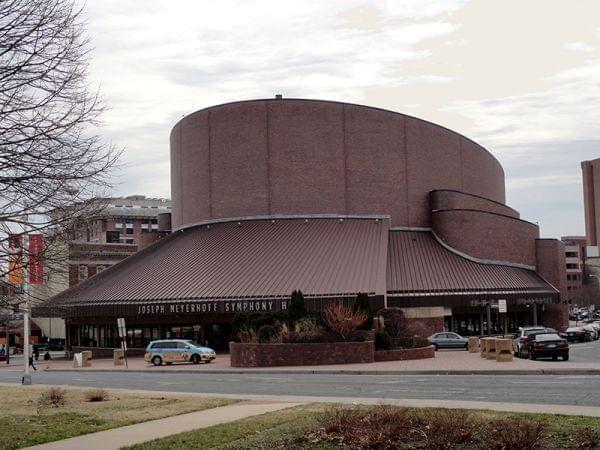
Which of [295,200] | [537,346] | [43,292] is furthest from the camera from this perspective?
[295,200]

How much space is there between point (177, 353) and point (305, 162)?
78.0ft

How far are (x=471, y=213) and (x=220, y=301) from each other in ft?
79.6

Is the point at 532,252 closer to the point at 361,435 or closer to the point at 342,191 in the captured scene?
the point at 342,191

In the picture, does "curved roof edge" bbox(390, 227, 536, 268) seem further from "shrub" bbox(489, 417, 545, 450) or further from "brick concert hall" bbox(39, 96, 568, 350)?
"shrub" bbox(489, 417, 545, 450)

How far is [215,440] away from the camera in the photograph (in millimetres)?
14391

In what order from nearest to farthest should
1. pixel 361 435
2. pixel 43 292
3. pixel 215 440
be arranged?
pixel 361 435, pixel 215 440, pixel 43 292

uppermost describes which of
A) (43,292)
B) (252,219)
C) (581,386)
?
(252,219)

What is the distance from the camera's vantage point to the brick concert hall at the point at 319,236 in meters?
58.3

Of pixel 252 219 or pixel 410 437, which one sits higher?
pixel 252 219

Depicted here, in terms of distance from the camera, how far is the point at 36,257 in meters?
15.1

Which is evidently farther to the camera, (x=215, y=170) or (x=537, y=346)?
(x=215, y=170)

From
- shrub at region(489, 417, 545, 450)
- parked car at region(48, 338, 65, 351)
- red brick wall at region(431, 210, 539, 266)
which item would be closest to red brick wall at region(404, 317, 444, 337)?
red brick wall at region(431, 210, 539, 266)

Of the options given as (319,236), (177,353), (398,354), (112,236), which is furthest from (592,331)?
(112,236)

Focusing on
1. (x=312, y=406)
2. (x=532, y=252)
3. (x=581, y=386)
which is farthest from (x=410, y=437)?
(x=532, y=252)
